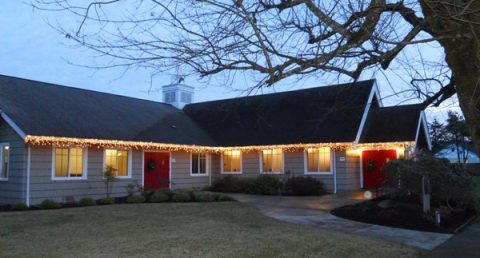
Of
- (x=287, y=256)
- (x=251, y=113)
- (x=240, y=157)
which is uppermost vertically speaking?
(x=251, y=113)

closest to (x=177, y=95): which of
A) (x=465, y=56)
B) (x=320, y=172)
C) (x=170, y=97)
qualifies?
(x=170, y=97)

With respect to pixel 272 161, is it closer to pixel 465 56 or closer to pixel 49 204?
pixel 49 204

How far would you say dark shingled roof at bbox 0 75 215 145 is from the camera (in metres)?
17.4

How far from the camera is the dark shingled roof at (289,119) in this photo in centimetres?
2211

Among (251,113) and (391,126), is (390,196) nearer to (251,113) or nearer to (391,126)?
(391,126)

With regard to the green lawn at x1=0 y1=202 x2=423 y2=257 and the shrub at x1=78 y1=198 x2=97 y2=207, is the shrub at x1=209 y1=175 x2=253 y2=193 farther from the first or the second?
the green lawn at x1=0 y1=202 x2=423 y2=257

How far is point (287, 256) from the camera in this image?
7.91 metres

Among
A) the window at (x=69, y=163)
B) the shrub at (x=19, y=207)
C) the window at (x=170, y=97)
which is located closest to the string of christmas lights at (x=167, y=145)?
the window at (x=69, y=163)

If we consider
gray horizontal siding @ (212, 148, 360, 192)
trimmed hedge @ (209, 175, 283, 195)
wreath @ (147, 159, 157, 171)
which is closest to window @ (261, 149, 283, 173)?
gray horizontal siding @ (212, 148, 360, 192)

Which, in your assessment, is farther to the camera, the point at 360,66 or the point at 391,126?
the point at 391,126

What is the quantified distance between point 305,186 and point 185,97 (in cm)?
1299

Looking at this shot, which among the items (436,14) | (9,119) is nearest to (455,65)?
(436,14)

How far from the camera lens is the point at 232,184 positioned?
23.6 metres

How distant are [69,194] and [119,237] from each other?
9.03m
